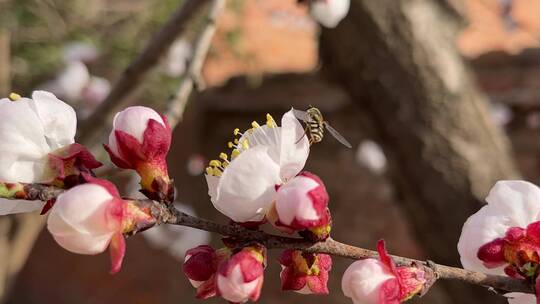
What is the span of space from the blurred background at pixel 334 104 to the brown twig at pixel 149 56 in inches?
1.1

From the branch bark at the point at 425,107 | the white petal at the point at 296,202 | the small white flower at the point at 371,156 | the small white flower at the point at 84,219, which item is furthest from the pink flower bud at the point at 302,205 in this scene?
the small white flower at the point at 371,156

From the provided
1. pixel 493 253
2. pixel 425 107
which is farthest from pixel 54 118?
pixel 425 107

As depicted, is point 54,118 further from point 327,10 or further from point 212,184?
point 327,10

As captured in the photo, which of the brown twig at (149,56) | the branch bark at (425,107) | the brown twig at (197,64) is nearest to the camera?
the brown twig at (197,64)

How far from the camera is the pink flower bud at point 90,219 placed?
43 centimetres

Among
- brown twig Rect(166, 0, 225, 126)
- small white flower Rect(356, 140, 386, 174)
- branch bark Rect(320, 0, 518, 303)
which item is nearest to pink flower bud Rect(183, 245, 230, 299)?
brown twig Rect(166, 0, 225, 126)

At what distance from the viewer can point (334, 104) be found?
3.01 m

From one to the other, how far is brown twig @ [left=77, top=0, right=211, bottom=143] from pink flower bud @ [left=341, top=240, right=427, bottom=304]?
2.65ft

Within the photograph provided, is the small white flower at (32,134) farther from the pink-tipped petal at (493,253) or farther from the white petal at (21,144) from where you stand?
the pink-tipped petal at (493,253)

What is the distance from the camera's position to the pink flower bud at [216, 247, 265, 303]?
18.0 inches

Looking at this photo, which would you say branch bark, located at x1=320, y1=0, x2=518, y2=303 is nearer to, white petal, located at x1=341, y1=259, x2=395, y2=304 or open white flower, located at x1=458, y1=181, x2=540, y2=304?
open white flower, located at x1=458, y1=181, x2=540, y2=304

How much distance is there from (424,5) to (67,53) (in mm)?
1244

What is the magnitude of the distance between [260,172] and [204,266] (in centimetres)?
8

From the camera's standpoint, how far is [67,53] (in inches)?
89.4
